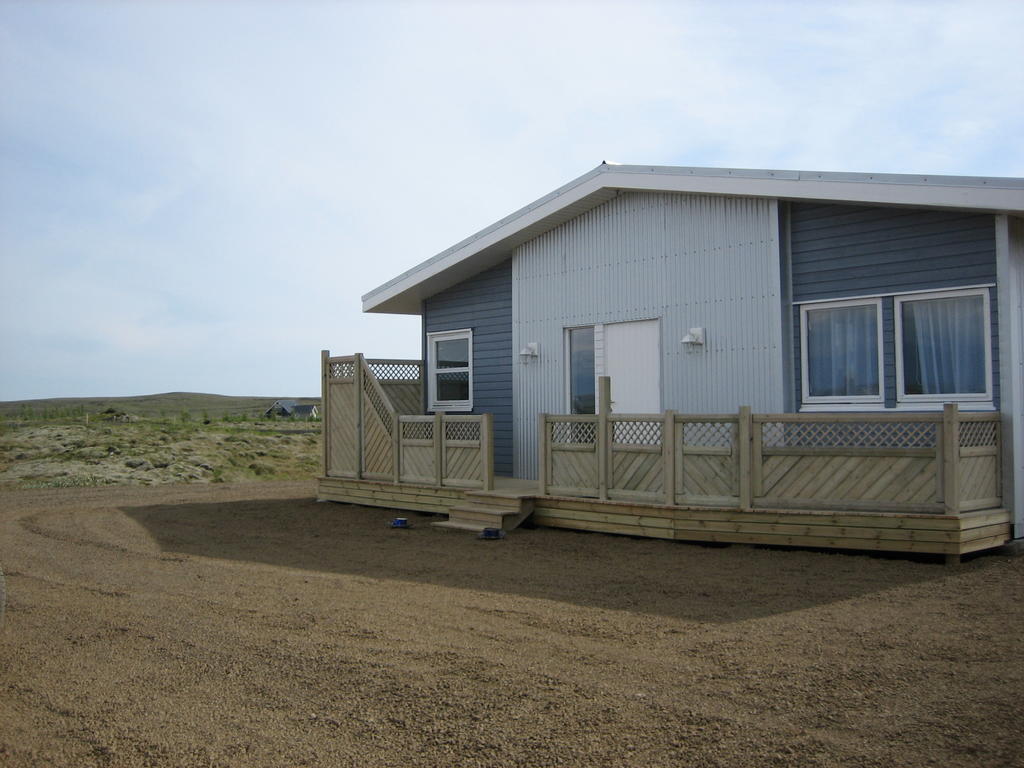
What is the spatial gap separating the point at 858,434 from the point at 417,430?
19.5 ft

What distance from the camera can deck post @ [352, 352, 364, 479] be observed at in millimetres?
13195

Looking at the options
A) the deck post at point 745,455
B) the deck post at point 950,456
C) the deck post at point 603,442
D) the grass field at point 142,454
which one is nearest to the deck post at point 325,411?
the deck post at point 603,442

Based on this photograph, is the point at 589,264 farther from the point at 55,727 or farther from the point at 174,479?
the point at 174,479

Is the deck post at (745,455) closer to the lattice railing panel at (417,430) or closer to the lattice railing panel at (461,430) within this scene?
the lattice railing panel at (461,430)

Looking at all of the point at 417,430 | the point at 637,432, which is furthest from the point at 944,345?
the point at 417,430

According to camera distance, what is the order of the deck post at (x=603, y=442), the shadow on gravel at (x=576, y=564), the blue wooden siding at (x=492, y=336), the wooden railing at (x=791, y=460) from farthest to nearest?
the blue wooden siding at (x=492, y=336) < the deck post at (x=603, y=442) < the wooden railing at (x=791, y=460) < the shadow on gravel at (x=576, y=564)

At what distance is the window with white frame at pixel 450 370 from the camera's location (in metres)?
14.2

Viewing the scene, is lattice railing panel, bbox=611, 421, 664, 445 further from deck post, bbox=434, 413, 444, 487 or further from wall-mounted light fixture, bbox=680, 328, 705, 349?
deck post, bbox=434, 413, 444, 487

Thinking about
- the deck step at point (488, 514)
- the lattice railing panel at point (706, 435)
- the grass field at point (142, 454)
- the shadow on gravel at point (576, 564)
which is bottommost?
the shadow on gravel at point (576, 564)

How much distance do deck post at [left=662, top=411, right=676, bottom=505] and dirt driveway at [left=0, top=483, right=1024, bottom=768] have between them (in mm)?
539

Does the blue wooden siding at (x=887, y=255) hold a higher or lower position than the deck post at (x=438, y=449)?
higher

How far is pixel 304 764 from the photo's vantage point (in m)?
3.63

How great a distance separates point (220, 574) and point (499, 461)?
19.8 ft

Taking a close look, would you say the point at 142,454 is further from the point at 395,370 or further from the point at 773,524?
the point at 773,524
